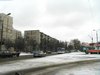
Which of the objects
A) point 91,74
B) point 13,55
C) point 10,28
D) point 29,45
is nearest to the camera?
point 91,74

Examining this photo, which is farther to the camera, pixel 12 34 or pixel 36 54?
pixel 12 34

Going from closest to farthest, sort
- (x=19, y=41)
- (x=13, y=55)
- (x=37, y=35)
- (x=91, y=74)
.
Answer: (x=91, y=74), (x=13, y=55), (x=19, y=41), (x=37, y=35)

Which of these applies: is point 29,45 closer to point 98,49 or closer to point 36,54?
point 98,49

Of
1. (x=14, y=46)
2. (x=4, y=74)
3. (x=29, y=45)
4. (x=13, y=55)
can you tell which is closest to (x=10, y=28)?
(x=29, y=45)

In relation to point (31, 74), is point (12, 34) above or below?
above

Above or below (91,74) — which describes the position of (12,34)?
above

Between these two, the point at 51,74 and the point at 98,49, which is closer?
the point at 51,74

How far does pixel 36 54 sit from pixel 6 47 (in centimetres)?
5250

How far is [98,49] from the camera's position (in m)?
86.8

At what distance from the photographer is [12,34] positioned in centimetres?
13988

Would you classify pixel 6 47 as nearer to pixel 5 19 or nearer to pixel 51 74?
pixel 5 19

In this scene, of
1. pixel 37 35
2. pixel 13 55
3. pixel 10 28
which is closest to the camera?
pixel 13 55

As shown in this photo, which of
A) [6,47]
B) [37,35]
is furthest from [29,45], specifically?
[37,35]

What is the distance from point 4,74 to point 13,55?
3541 cm
